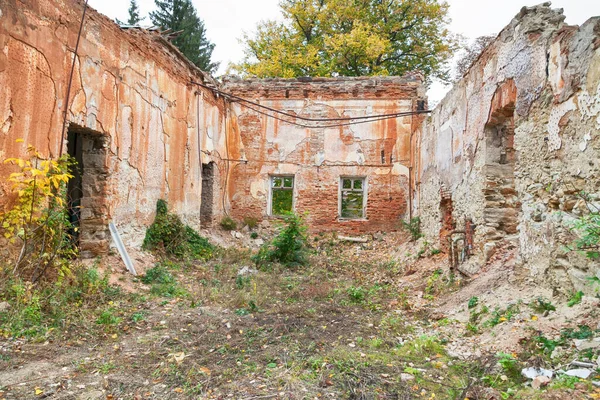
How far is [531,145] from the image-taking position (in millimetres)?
4523

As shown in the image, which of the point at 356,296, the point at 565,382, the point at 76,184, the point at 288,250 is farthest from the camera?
the point at 288,250

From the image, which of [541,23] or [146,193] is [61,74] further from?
[541,23]

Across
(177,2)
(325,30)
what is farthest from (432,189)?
(177,2)

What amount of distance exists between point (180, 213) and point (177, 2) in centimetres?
1909

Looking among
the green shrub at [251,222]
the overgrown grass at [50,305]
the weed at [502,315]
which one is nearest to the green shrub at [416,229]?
the green shrub at [251,222]

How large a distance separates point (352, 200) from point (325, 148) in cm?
307

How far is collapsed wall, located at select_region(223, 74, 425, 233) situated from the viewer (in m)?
12.7

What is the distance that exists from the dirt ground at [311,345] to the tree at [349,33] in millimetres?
14432

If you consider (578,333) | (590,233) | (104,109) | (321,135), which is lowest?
(578,333)

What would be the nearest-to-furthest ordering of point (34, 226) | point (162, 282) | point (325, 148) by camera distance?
1. point (34, 226)
2. point (162, 282)
3. point (325, 148)

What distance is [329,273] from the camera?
8.32 m

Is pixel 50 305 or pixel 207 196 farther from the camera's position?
pixel 207 196

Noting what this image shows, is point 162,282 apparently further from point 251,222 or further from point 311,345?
point 251,222

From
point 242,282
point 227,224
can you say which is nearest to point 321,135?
point 227,224
